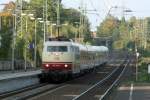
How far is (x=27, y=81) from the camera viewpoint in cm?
4638

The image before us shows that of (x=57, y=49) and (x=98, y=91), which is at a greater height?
(x=57, y=49)

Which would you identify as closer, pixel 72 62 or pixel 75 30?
pixel 72 62

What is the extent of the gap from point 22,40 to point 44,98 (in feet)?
167

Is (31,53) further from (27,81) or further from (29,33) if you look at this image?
(27,81)

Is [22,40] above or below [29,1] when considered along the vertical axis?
below

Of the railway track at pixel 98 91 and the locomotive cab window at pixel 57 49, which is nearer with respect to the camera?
the railway track at pixel 98 91

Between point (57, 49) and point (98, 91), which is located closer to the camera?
point (98, 91)

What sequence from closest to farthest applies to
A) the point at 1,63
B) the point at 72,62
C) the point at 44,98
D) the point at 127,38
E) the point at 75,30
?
1. the point at 44,98
2. the point at 72,62
3. the point at 1,63
4. the point at 75,30
5. the point at 127,38

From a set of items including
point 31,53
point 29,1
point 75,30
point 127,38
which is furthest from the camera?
point 127,38

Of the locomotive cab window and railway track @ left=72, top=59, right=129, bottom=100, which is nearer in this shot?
railway track @ left=72, top=59, right=129, bottom=100

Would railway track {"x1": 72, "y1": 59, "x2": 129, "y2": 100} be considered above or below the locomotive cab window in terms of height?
below

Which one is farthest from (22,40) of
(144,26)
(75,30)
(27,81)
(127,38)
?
(127,38)

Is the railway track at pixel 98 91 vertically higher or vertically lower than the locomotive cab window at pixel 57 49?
lower

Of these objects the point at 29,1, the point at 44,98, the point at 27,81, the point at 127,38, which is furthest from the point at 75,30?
the point at 44,98
